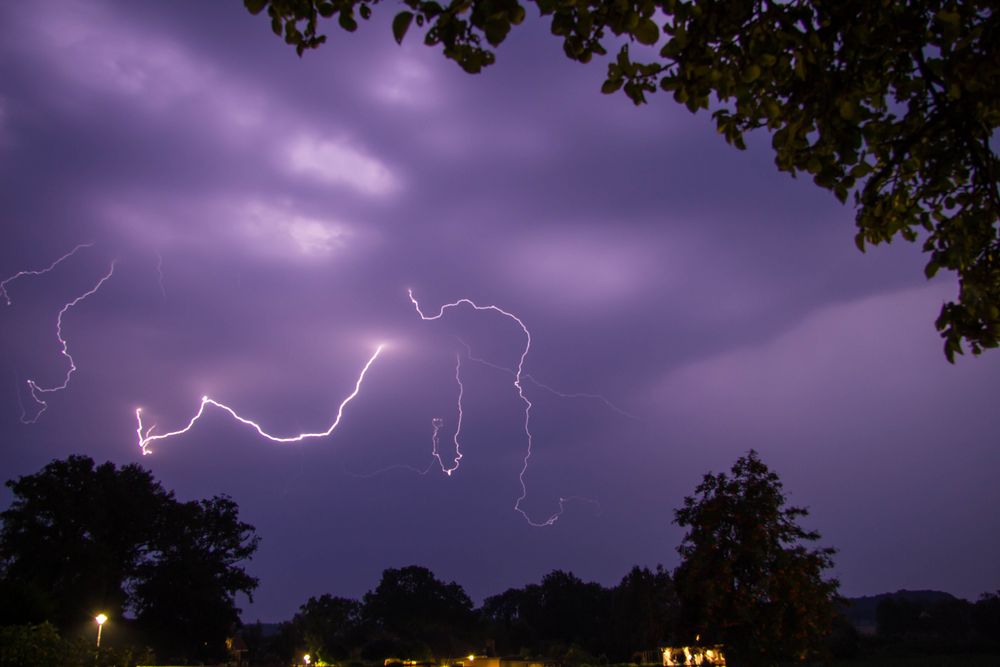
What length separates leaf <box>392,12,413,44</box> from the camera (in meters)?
3.46

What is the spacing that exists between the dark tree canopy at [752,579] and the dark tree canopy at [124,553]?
1424 inches

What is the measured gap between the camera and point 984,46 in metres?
4.09

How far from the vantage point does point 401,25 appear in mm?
3457

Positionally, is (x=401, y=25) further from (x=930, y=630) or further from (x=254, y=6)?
(x=930, y=630)

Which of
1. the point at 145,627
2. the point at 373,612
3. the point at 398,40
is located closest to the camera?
the point at 398,40

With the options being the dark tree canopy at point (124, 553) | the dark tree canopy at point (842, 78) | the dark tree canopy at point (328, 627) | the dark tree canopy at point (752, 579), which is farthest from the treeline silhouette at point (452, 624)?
the dark tree canopy at point (842, 78)

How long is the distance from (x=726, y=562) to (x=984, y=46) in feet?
53.0

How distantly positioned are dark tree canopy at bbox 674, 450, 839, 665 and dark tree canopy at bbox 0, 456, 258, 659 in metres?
36.2

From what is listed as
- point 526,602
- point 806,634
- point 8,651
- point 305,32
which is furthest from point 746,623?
point 526,602

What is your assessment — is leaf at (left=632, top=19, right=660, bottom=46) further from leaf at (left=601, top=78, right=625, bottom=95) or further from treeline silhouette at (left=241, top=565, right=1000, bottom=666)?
treeline silhouette at (left=241, top=565, right=1000, bottom=666)

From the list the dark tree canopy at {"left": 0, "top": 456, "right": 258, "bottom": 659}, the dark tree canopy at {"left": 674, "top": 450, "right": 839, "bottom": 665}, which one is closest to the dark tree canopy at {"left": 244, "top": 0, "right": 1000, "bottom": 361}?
the dark tree canopy at {"left": 674, "top": 450, "right": 839, "bottom": 665}

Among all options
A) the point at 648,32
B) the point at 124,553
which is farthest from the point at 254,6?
the point at 124,553

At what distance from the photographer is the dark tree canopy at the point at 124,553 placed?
44094mm

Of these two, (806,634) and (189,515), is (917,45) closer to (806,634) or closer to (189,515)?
(806,634)
